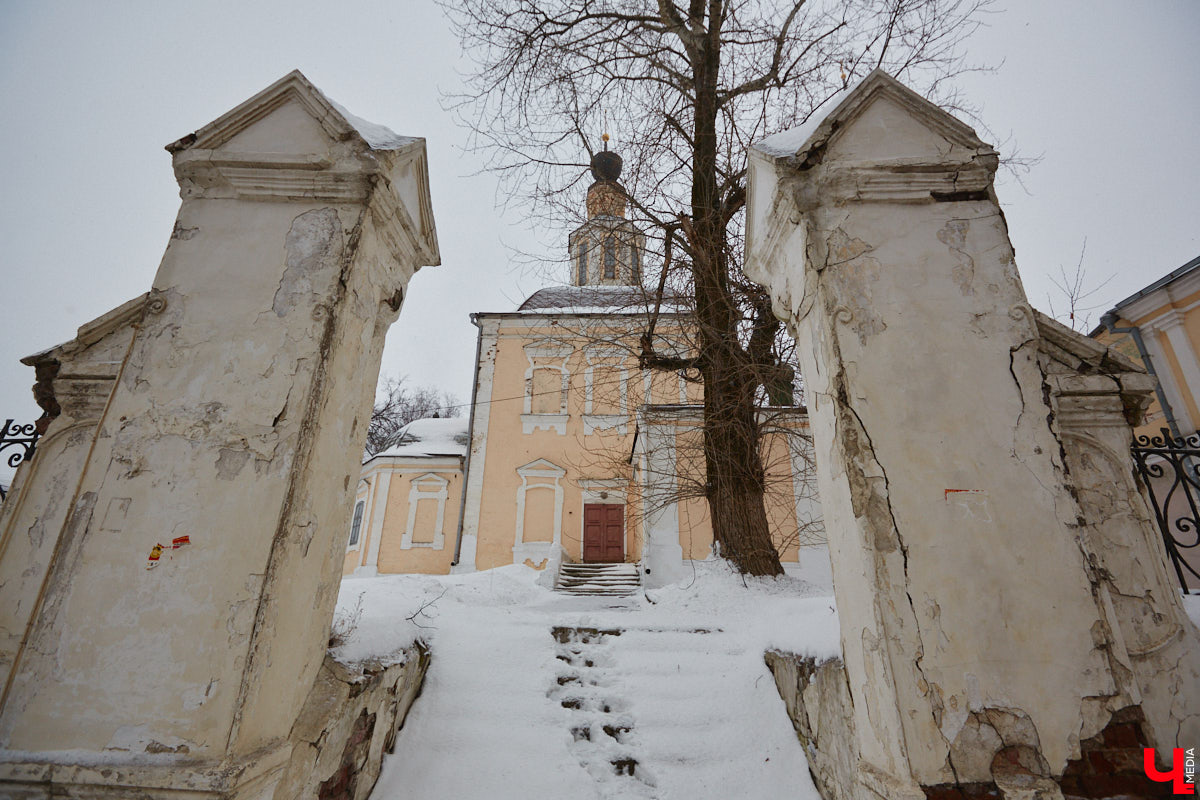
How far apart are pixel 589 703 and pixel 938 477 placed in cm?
271

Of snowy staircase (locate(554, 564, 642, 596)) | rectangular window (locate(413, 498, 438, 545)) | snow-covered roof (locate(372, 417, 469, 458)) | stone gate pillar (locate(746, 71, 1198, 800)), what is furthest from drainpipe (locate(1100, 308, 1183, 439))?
rectangular window (locate(413, 498, 438, 545))

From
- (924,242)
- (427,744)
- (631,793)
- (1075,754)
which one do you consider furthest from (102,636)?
(924,242)

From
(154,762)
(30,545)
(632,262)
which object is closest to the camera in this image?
(154,762)

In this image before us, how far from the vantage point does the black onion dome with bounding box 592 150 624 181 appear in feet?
25.1

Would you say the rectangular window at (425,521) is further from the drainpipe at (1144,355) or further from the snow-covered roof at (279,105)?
the drainpipe at (1144,355)

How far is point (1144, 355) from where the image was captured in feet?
36.1

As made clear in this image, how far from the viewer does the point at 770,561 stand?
625 cm

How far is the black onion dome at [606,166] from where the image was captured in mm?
7637

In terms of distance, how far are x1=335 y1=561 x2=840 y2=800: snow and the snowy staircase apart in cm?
654

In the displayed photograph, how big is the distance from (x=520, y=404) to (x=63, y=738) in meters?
16.3

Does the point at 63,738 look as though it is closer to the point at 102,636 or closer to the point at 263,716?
the point at 102,636

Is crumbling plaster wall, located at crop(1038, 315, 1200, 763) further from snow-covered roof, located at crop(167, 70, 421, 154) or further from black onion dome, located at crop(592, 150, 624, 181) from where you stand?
black onion dome, located at crop(592, 150, 624, 181)

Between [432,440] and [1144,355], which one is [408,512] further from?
[1144,355]

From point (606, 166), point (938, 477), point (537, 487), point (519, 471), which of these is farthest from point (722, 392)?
point (519, 471)
